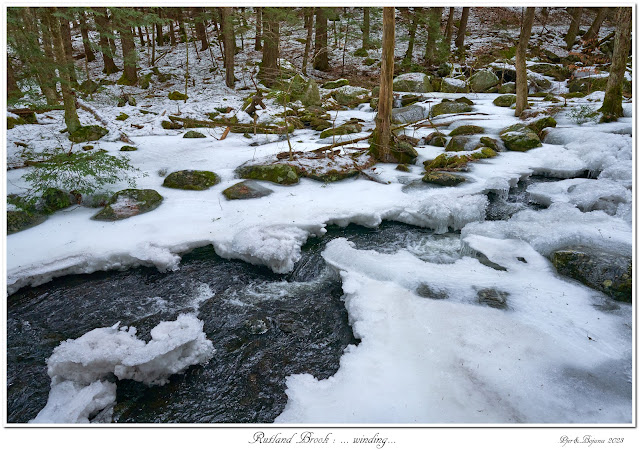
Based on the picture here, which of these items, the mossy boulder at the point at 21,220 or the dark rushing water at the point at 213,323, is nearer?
the dark rushing water at the point at 213,323

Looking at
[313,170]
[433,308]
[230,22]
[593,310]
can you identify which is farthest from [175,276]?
[230,22]

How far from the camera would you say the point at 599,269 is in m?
3.73

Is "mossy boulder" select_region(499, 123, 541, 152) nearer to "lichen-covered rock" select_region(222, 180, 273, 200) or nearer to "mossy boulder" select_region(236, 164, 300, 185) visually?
"mossy boulder" select_region(236, 164, 300, 185)

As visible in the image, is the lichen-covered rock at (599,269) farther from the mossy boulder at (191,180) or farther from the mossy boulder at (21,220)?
the mossy boulder at (21,220)

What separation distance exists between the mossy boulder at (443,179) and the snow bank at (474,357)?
117 inches

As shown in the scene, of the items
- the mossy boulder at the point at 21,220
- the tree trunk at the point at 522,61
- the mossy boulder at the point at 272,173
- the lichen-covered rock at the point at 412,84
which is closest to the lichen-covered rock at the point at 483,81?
the lichen-covered rock at the point at 412,84

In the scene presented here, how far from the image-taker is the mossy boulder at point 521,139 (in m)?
8.52

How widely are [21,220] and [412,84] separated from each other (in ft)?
47.3

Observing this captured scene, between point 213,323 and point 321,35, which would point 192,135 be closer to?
point 213,323

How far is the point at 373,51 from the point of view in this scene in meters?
21.4

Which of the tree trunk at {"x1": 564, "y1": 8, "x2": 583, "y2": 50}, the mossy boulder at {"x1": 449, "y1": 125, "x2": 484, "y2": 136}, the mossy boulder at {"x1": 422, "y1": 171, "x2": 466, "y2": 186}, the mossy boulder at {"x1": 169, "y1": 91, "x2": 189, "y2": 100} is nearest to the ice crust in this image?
the mossy boulder at {"x1": 422, "y1": 171, "x2": 466, "y2": 186}

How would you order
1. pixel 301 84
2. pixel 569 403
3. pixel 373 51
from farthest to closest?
pixel 373 51 < pixel 301 84 < pixel 569 403
